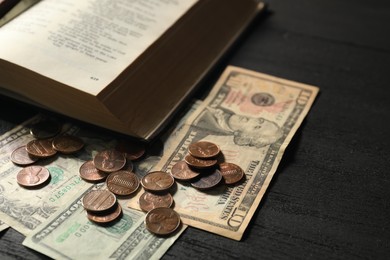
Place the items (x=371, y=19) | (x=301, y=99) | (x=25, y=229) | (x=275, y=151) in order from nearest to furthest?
1. (x=25, y=229)
2. (x=275, y=151)
3. (x=301, y=99)
4. (x=371, y=19)

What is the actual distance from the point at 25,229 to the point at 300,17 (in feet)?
2.39

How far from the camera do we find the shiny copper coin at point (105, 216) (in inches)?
27.1

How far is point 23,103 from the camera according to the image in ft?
2.78

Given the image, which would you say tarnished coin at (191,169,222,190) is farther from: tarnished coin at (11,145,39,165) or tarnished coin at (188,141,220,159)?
tarnished coin at (11,145,39,165)

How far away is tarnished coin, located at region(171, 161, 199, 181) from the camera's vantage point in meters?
0.75

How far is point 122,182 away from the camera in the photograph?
0.74 meters

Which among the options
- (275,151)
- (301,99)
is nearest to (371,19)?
(301,99)

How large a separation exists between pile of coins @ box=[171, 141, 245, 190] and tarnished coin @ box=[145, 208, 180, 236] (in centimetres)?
6

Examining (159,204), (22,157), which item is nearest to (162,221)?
(159,204)

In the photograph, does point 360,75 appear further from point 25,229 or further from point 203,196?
point 25,229

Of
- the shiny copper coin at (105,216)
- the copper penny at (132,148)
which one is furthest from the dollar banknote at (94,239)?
the copper penny at (132,148)

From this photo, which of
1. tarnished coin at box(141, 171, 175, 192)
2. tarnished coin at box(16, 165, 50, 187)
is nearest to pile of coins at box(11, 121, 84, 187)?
tarnished coin at box(16, 165, 50, 187)

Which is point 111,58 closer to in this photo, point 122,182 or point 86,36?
point 86,36

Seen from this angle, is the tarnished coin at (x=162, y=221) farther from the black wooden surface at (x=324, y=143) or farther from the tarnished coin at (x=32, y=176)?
the tarnished coin at (x=32, y=176)
